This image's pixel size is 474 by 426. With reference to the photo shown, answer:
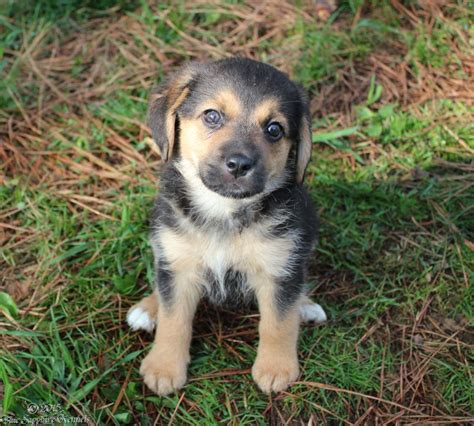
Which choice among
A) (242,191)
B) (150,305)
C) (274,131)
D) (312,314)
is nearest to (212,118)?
(274,131)

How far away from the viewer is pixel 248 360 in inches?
155

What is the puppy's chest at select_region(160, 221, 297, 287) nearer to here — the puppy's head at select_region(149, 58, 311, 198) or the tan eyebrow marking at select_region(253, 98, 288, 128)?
the puppy's head at select_region(149, 58, 311, 198)

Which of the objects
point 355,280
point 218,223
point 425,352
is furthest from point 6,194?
point 425,352

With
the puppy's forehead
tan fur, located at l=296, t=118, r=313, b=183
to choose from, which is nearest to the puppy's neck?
tan fur, located at l=296, t=118, r=313, b=183

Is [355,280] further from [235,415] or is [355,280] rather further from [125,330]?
[125,330]

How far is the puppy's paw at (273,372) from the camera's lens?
12.1 feet

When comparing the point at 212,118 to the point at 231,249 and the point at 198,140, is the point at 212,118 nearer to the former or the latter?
the point at 198,140

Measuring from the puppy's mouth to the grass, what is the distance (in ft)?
3.97

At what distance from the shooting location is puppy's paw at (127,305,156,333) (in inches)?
157

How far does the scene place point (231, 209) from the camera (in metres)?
3.58

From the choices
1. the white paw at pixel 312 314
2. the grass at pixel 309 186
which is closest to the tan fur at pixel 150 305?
the grass at pixel 309 186

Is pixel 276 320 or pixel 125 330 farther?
pixel 125 330

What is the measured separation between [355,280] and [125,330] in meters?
1.67

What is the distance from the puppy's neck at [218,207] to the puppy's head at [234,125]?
4 centimetres
